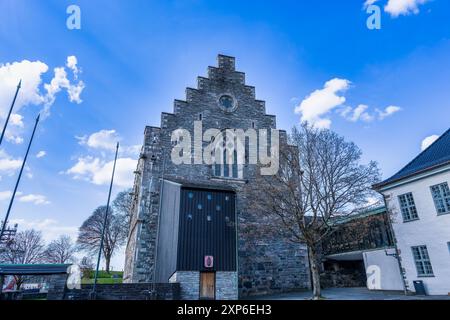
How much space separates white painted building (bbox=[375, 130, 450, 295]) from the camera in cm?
1412

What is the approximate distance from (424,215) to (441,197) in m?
1.29

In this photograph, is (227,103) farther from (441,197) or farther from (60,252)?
(60,252)

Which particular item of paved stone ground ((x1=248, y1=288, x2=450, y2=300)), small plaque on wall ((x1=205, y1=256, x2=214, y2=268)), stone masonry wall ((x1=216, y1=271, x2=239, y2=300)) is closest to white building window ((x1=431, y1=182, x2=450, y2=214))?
paved stone ground ((x1=248, y1=288, x2=450, y2=300))

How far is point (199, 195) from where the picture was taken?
51.5 ft

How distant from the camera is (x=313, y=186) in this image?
15188 mm

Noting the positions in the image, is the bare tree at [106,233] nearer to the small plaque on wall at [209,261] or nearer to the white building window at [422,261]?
the small plaque on wall at [209,261]

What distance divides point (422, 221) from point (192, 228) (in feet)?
41.5

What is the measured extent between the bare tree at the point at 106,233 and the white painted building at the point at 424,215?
1411 inches

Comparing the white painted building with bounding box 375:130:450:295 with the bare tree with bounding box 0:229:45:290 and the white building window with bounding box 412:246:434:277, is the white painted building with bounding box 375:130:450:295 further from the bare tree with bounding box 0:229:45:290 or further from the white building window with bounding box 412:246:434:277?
the bare tree with bounding box 0:229:45:290

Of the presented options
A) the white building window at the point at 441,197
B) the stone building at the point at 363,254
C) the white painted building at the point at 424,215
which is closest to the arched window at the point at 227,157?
the stone building at the point at 363,254

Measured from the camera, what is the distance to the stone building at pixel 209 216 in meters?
14.3

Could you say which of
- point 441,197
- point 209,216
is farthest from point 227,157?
point 441,197
